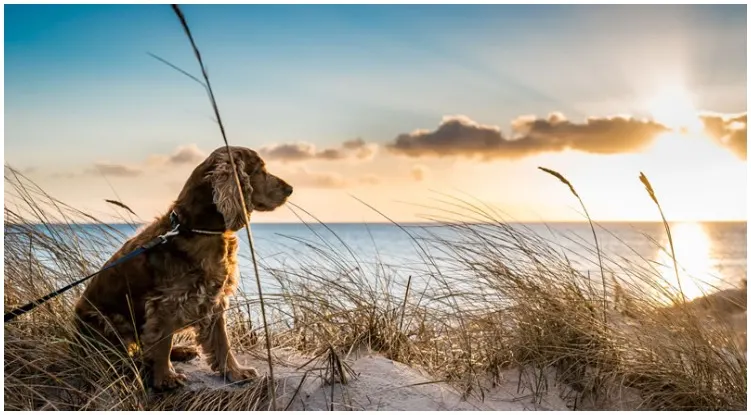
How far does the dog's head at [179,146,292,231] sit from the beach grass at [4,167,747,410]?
543 mm

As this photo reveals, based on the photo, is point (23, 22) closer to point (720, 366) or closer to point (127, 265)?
point (127, 265)

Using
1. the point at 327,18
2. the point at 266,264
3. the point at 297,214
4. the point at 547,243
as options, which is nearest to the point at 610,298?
the point at 547,243

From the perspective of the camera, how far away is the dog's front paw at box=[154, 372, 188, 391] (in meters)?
3.34

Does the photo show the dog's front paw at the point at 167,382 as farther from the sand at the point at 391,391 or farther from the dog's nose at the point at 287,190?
the dog's nose at the point at 287,190

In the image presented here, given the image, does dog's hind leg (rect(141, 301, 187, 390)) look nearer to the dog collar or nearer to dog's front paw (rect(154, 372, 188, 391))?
dog's front paw (rect(154, 372, 188, 391))

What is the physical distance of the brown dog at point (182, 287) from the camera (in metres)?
3.36

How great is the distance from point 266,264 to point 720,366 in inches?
118

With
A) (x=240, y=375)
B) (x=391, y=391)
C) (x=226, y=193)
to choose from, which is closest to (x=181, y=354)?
(x=240, y=375)

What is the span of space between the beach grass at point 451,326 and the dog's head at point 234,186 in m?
0.54

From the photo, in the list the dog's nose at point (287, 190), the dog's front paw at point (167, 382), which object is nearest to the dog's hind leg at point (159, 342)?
the dog's front paw at point (167, 382)

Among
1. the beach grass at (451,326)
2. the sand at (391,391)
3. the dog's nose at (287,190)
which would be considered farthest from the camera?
the dog's nose at (287,190)

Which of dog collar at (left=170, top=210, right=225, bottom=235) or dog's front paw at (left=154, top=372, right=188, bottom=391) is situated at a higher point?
dog collar at (left=170, top=210, right=225, bottom=235)

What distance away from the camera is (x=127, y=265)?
345 cm

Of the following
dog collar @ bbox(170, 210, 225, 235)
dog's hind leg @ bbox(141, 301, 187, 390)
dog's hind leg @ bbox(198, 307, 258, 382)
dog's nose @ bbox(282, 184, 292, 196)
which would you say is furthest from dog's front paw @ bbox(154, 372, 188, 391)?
dog's nose @ bbox(282, 184, 292, 196)
